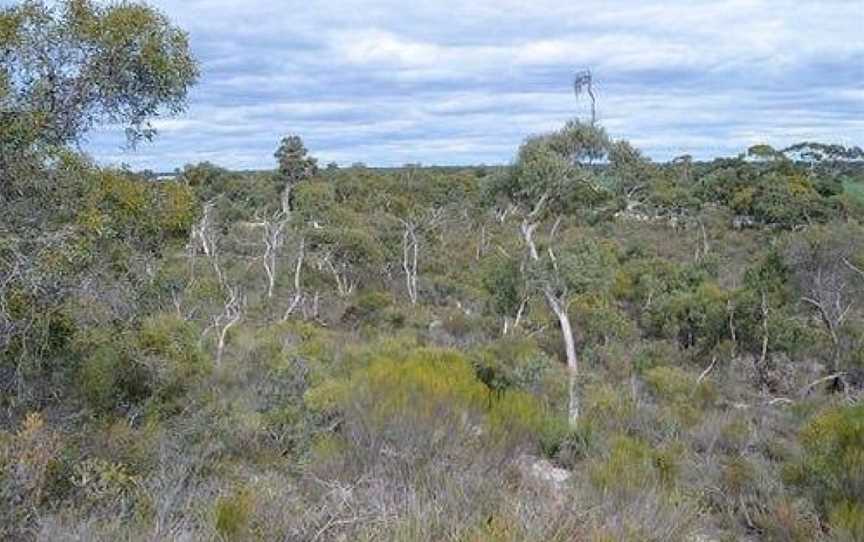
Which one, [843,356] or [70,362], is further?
[843,356]

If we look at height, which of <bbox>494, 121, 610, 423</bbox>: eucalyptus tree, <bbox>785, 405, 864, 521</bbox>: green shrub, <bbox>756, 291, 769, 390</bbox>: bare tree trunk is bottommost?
<bbox>756, 291, 769, 390</bbox>: bare tree trunk

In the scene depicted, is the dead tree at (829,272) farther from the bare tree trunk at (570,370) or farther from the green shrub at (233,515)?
the green shrub at (233,515)

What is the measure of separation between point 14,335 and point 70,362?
97 centimetres

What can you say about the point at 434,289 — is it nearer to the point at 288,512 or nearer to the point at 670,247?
the point at 670,247

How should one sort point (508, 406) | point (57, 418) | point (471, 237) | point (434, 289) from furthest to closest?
point (471, 237)
point (434, 289)
point (508, 406)
point (57, 418)

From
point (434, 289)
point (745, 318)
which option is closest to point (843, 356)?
point (745, 318)

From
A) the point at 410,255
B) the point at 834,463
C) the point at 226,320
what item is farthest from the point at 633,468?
the point at 410,255

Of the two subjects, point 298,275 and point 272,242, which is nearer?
point 272,242

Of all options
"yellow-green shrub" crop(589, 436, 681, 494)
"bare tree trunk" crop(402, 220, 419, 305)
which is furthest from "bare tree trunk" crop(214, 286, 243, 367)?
"yellow-green shrub" crop(589, 436, 681, 494)

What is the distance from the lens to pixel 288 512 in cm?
574

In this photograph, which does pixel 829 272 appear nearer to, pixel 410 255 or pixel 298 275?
pixel 298 275

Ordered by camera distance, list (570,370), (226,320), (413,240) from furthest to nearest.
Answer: (413,240) → (226,320) → (570,370)

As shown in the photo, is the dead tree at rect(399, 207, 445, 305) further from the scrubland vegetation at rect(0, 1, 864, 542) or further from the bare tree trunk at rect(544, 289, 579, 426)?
the bare tree trunk at rect(544, 289, 579, 426)

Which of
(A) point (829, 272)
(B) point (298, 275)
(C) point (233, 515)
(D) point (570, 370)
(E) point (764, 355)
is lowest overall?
(E) point (764, 355)
